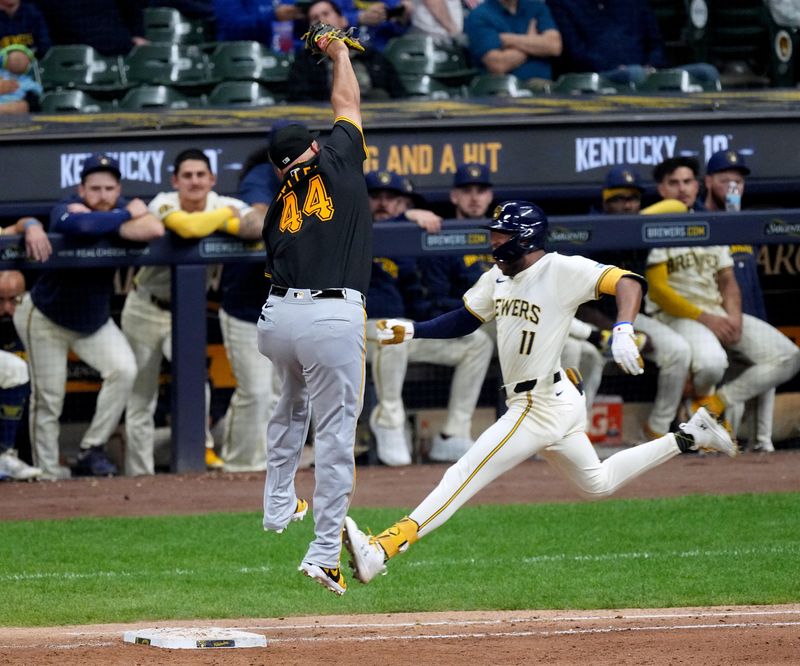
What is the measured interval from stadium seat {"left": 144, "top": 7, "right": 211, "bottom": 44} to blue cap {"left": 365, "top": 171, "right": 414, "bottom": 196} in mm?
2664

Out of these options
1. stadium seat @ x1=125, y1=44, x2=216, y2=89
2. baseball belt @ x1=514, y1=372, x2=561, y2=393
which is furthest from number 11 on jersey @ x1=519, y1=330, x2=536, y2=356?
stadium seat @ x1=125, y1=44, x2=216, y2=89

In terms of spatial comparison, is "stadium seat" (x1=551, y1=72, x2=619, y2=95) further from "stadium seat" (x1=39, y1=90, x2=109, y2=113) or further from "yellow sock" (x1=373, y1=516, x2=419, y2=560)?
"yellow sock" (x1=373, y1=516, x2=419, y2=560)

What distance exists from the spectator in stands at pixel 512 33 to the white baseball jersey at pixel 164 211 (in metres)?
2.49

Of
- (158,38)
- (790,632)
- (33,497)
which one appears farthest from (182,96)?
(790,632)

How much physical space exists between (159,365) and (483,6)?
11.7ft

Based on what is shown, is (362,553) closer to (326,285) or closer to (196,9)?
(326,285)

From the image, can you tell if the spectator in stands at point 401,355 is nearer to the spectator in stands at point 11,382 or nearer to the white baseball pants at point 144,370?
the white baseball pants at point 144,370

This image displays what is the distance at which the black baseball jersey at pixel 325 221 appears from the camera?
5430 mm

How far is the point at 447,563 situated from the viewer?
24.4 feet

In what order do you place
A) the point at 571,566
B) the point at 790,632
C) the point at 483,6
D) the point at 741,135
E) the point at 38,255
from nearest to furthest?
the point at 790,632
the point at 571,566
the point at 38,255
the point at 741,135
the point at 483,6

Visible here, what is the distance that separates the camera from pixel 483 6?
11086 millimetres

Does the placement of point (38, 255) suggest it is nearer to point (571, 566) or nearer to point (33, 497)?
point (33, 497)

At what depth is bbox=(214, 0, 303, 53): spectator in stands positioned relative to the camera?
1114 cm

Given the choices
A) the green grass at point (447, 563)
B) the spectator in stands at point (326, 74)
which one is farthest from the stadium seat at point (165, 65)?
the green grass at point (447, 563)
